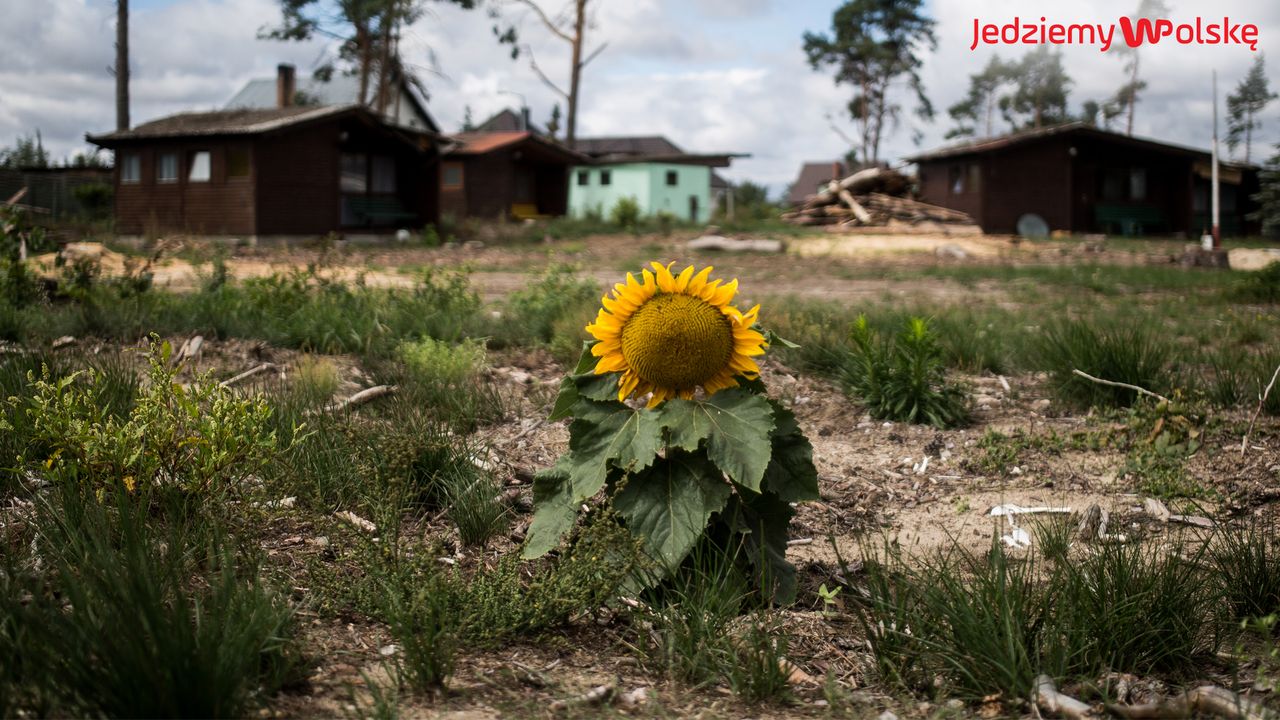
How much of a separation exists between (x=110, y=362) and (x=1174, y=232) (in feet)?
117

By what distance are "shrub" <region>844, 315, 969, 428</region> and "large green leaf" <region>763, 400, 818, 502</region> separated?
2414 mm

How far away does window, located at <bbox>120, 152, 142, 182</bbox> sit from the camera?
93.2ft

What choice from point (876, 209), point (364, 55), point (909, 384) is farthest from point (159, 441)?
point (364, 55)

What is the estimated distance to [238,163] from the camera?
26.8 meters

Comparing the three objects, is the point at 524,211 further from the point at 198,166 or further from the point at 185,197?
the point at 185,197

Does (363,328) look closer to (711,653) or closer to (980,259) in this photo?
(711,653)

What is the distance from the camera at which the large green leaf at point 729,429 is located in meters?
2.99

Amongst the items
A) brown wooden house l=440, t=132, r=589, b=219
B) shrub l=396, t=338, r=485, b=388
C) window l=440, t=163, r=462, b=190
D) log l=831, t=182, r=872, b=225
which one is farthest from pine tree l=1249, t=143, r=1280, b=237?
shrub l=396, t=338, r=485, b=388

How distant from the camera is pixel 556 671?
9.30 ft

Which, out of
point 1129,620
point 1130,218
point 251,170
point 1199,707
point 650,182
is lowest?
point 1199,707

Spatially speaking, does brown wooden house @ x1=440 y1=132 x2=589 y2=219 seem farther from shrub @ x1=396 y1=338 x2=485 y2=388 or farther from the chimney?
shrub @ x1=396 y1=338 x2=485 y2=388

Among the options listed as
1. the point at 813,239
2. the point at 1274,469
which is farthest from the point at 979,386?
the point at 813,239

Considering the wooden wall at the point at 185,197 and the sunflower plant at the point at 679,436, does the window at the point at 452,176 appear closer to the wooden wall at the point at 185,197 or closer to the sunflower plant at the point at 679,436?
the wooden wall at the point at 185,197

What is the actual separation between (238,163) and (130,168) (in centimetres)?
392
